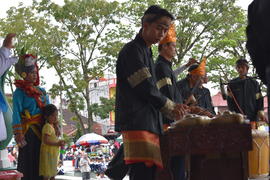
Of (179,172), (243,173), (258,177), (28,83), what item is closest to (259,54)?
(243,173)

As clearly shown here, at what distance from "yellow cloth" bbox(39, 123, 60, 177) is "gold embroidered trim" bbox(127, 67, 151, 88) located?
264 cm

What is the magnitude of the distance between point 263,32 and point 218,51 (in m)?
20.9

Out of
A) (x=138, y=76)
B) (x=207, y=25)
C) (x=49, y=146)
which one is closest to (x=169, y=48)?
(x=138, y=76)

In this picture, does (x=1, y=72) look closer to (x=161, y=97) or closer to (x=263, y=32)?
(x=161, y=97)

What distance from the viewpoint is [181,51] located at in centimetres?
2216

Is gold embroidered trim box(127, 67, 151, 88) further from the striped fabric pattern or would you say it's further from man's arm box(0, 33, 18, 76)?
man's arm box(0, 33, 18, 76)

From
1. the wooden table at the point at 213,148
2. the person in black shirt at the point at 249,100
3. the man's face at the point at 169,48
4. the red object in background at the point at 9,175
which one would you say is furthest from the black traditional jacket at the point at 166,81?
the person in black shirt at the point at 249,100

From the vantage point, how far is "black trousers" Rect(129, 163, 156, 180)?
3.78 m

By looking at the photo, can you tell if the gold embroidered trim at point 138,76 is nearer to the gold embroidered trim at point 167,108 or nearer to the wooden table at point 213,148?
the gold embroidered trim at point 167,108

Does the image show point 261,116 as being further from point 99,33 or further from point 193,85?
point 99,33

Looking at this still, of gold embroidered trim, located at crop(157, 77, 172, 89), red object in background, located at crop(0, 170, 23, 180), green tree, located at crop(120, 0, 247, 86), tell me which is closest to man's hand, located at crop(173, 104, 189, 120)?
gold embroidered trim, located at crop(157, 77, 172, 89)

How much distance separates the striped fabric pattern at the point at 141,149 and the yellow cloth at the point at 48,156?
101 inches

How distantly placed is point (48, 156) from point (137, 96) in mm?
2757

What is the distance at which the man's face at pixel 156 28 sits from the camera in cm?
399
